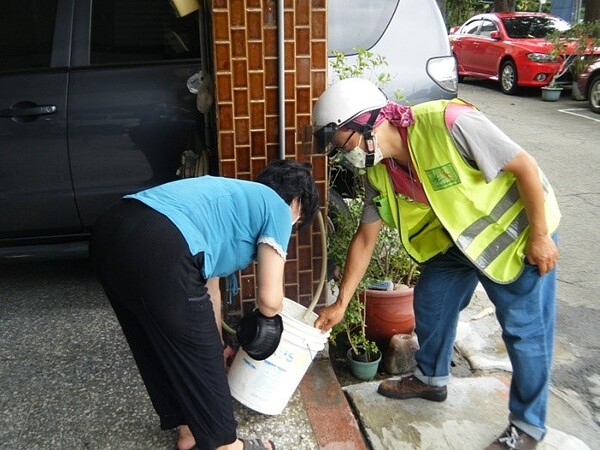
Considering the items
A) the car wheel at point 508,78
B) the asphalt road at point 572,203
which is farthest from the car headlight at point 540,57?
the asphalt road at point 572,203

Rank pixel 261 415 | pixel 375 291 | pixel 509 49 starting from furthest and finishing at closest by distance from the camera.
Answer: pixel 509 49 → pixel 375 291 → pixel 261 415

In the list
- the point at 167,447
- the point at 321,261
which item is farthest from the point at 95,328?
the point at 321,261

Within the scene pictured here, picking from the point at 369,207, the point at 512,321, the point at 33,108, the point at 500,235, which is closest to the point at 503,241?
the point at 500,235

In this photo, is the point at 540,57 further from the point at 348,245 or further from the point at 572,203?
the point at 348,245

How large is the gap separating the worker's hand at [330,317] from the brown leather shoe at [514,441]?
0.77m

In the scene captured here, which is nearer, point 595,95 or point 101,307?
point 101,307

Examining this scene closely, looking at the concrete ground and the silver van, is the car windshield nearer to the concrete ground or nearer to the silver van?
the silver van

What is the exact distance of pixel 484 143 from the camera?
6.68ft

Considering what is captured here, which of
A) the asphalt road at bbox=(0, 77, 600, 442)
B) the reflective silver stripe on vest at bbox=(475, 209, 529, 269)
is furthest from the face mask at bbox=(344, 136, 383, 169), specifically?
the asphalt road at bbox=(0, 77, 600, 442)

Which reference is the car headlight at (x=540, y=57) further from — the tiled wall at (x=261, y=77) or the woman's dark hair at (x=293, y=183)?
the woman's dark hair at (x=293, y=183)

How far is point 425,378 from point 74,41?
8.81ft

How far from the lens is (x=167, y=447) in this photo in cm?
252

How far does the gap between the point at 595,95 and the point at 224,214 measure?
9.54m

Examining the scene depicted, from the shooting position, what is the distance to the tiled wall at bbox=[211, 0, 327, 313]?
2635mm
